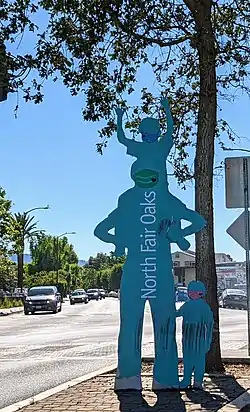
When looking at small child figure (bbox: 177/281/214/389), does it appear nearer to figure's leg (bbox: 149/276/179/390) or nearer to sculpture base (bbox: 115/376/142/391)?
figure's leg (bbox: 149/276/179/390)

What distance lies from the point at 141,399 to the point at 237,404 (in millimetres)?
1183

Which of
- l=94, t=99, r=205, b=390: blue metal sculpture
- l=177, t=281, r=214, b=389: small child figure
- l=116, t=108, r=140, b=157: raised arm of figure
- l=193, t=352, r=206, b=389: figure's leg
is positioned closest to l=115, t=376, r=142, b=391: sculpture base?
l=94, t=99, r=205, b=390: blue metal sculpture

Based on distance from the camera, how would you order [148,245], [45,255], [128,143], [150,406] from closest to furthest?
[150,406]
[148,245]
[128,143]
[45,255]

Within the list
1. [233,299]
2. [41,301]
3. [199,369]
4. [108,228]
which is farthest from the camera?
[233,299]

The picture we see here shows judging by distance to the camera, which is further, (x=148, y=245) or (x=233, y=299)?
(x=233, y=299)

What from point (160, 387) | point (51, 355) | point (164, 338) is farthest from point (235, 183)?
point (51, 355)

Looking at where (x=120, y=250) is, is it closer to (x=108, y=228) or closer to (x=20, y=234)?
(x=108, y=228)

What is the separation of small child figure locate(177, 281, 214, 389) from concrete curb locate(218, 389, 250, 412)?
0.71 metres

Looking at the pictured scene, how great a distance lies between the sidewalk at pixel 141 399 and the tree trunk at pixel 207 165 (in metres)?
1.37

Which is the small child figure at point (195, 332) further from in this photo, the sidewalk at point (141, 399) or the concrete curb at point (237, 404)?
the concrete curb at point (237, 404)

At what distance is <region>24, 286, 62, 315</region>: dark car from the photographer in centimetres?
3866

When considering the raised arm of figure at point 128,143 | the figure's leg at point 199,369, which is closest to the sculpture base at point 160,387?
the figure's leg at point 199,369

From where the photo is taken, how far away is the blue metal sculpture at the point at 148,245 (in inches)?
329

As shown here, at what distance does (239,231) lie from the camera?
11742 millimetres
